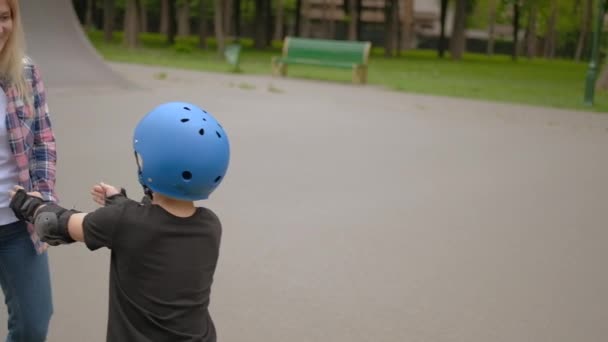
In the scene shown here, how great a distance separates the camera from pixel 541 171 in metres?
8.70

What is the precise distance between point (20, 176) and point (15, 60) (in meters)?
0.40

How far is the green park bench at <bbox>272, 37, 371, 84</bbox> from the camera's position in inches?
776

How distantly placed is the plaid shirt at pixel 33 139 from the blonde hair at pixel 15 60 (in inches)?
0.9

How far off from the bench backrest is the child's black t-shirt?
17860 mm

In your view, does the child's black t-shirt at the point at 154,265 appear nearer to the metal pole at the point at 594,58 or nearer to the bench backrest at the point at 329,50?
the metal pole at the point at 594,58

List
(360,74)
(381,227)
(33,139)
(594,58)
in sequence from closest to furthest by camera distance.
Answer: (33,139) → (381,227) → (594,58) → (360,74)

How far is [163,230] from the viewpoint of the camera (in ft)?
7.07

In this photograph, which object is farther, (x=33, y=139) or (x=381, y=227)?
(x=381, y=227)

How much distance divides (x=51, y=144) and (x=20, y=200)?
53 cm

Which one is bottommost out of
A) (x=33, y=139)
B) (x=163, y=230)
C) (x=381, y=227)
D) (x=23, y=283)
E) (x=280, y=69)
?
(x=381, y=227)

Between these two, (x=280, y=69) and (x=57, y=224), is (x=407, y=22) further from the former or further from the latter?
(x=57, y=224)

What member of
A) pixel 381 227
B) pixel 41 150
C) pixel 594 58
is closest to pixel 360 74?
pixel 594 58

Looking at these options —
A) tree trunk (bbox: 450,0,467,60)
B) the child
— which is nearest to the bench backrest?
the child

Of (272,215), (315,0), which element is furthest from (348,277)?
(315,0)
